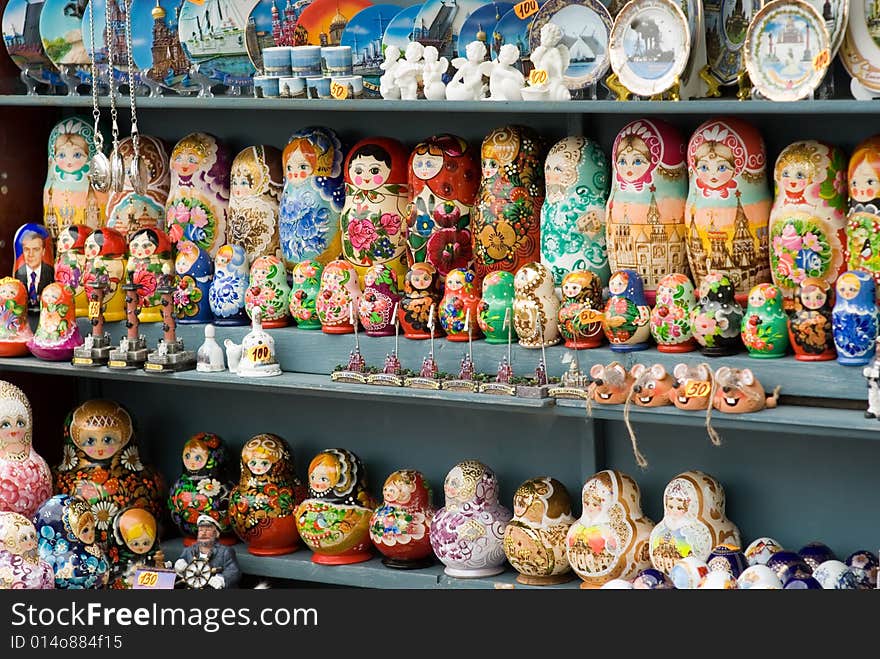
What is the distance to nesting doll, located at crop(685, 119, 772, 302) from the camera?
3.65 m

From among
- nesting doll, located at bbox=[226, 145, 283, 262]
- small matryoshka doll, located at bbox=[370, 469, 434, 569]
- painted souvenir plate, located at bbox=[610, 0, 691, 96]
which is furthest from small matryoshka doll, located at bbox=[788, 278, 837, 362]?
nesting doll, located at bbox=[226, 145, 283, 262]

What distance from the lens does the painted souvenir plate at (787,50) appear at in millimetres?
3424

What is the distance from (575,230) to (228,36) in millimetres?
1066

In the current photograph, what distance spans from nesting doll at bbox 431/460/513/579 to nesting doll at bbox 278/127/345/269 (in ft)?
2.20

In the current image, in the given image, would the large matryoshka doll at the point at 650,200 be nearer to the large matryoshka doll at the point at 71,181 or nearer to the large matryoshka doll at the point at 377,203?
the large matryoshka doll at the point at 377,203

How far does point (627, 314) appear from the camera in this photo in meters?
3.71

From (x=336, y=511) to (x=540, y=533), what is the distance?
1.80 feet

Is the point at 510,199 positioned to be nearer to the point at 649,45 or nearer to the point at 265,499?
the point at 649,45

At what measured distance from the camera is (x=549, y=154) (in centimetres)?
388

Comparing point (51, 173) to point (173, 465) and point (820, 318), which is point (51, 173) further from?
point (820, 318)

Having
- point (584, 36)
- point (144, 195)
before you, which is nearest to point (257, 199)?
point (144, 195)

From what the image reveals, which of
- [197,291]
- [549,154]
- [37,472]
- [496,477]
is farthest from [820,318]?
[37,472]

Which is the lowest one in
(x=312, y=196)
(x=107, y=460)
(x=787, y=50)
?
(x=107, y=460)

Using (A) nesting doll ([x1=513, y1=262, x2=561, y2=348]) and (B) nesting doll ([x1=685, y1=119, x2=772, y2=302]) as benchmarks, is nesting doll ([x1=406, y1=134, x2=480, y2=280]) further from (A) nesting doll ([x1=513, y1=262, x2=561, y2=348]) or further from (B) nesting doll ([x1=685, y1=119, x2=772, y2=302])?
(B) nesting doll ([x1=685, y1=119, x2=772, y2=302])
